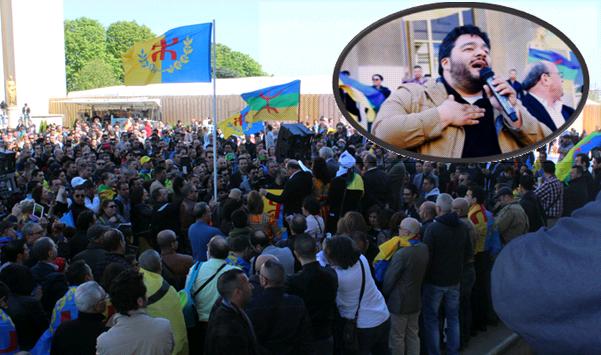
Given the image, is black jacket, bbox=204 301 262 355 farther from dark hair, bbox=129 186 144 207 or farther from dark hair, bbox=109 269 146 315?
dark hair, bbox=129 186 144 207

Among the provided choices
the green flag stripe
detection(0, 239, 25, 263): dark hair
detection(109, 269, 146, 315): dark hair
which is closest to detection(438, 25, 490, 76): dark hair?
detection(109, 269, 146, 315): dark hair

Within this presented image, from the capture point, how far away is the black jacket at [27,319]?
4320 millimetres

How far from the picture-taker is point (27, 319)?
434cm

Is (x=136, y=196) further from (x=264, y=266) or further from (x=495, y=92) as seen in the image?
(x=495, y=92)

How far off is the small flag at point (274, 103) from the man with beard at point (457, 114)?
1176cm

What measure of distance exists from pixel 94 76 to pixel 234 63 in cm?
3268

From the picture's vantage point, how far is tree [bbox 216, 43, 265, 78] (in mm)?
102113

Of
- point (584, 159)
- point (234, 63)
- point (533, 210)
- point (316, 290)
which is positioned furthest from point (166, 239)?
point (234, 63)

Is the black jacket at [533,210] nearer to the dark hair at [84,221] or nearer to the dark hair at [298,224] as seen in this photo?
the dark hair at [298,224]

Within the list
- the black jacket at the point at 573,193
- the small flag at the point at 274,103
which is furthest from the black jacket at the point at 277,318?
the small flag at the point at 274,103

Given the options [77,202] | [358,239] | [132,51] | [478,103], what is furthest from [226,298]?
[132,51]

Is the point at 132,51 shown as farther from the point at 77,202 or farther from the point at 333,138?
the point at 333,138

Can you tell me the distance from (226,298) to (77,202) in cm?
488

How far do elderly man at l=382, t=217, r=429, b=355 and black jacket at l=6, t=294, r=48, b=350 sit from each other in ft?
8.80
